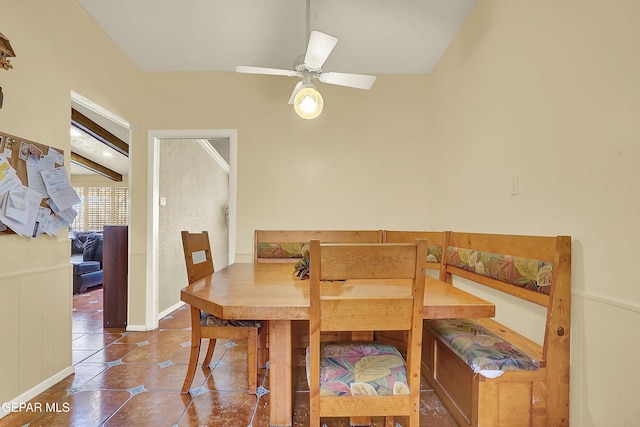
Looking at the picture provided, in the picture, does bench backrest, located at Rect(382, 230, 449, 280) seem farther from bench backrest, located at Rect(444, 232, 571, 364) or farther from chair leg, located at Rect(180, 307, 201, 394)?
chair leg, located at Rect(180, 307, 201, 394)

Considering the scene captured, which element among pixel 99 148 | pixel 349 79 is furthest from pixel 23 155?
pixel 99 148

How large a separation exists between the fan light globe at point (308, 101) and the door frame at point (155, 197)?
1.37 meters

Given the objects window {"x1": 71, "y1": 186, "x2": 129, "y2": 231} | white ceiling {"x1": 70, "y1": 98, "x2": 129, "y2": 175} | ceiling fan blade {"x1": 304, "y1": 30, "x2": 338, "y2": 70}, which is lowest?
window {"x1": 71, "y1": 186, "x2": 129, "y2": 231}

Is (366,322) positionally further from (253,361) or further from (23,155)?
(23,155)

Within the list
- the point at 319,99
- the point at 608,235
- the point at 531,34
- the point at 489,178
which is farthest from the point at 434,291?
the point at 531,34

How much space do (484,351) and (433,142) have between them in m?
2.25

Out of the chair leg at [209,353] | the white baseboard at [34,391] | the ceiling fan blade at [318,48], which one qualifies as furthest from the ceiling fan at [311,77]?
the white baseboard at [34,391]

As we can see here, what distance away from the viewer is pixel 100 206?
8.24 metres

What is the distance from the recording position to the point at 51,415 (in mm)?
1712

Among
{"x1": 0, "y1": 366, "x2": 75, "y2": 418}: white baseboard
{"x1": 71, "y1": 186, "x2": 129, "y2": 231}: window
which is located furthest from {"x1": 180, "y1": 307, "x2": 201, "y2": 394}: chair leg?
{"x1": 71, "y1": 186, "x2": 129, "y2": 231}: window

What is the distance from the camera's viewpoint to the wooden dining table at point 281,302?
118 cm

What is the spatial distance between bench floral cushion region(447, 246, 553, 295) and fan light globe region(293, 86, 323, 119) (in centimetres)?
142

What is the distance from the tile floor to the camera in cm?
166

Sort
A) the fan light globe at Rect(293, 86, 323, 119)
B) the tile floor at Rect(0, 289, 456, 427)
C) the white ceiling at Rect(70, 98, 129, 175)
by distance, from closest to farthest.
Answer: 1. the tile floor at Rect(0, 289, 456, 427)
2. the fan light globe at Rect(293, 86, 323, 119)
3. the white ceiling at Rect(70, 98, 129, 175)
